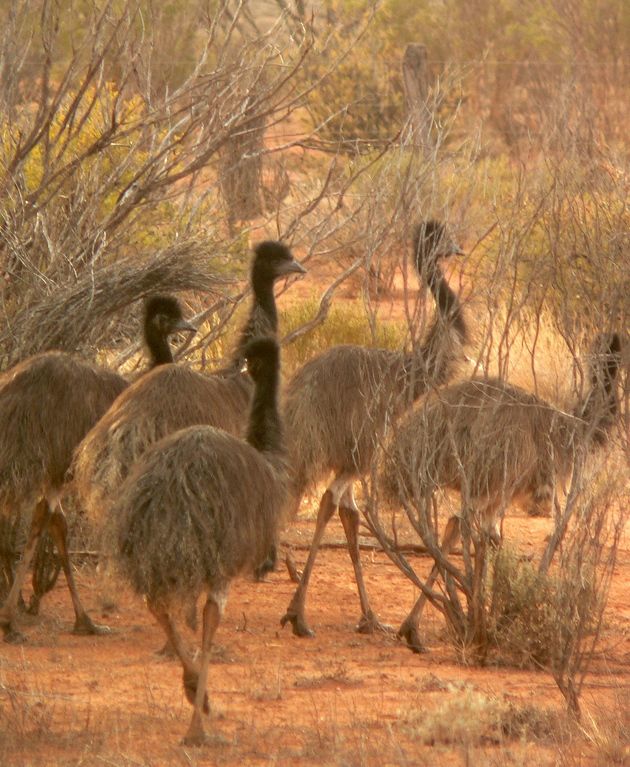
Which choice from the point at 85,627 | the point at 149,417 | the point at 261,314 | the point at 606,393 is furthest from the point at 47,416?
the point at 606,393

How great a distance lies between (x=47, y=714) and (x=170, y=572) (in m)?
0.72

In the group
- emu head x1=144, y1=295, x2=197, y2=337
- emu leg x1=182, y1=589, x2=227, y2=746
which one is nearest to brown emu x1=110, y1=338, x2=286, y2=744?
emu leg x1=182, y1=589, x2=227, y2=746

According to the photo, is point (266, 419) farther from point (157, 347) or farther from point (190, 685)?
point (157, 347)

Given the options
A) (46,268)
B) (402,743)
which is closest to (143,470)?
(402,743)

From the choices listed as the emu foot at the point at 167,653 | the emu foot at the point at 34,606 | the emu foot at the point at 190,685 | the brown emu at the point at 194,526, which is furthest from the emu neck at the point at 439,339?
the emu foot at the point at 190,685

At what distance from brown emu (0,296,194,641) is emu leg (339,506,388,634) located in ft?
4.43

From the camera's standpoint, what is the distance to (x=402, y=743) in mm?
4801

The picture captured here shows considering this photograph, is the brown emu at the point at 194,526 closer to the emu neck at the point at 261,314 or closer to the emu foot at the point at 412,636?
the emu foot at the point at 412,636

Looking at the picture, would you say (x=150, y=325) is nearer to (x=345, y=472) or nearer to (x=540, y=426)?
(x=345, y=472)

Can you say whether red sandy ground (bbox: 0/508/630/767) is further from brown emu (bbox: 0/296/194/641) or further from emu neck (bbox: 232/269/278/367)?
emu neck (bbox: 232/269/278/367)

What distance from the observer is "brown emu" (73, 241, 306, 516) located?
19.2 feet

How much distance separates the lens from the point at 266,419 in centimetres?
553

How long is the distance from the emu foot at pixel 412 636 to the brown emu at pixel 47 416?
149cm

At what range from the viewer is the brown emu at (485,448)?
20.3 ft
